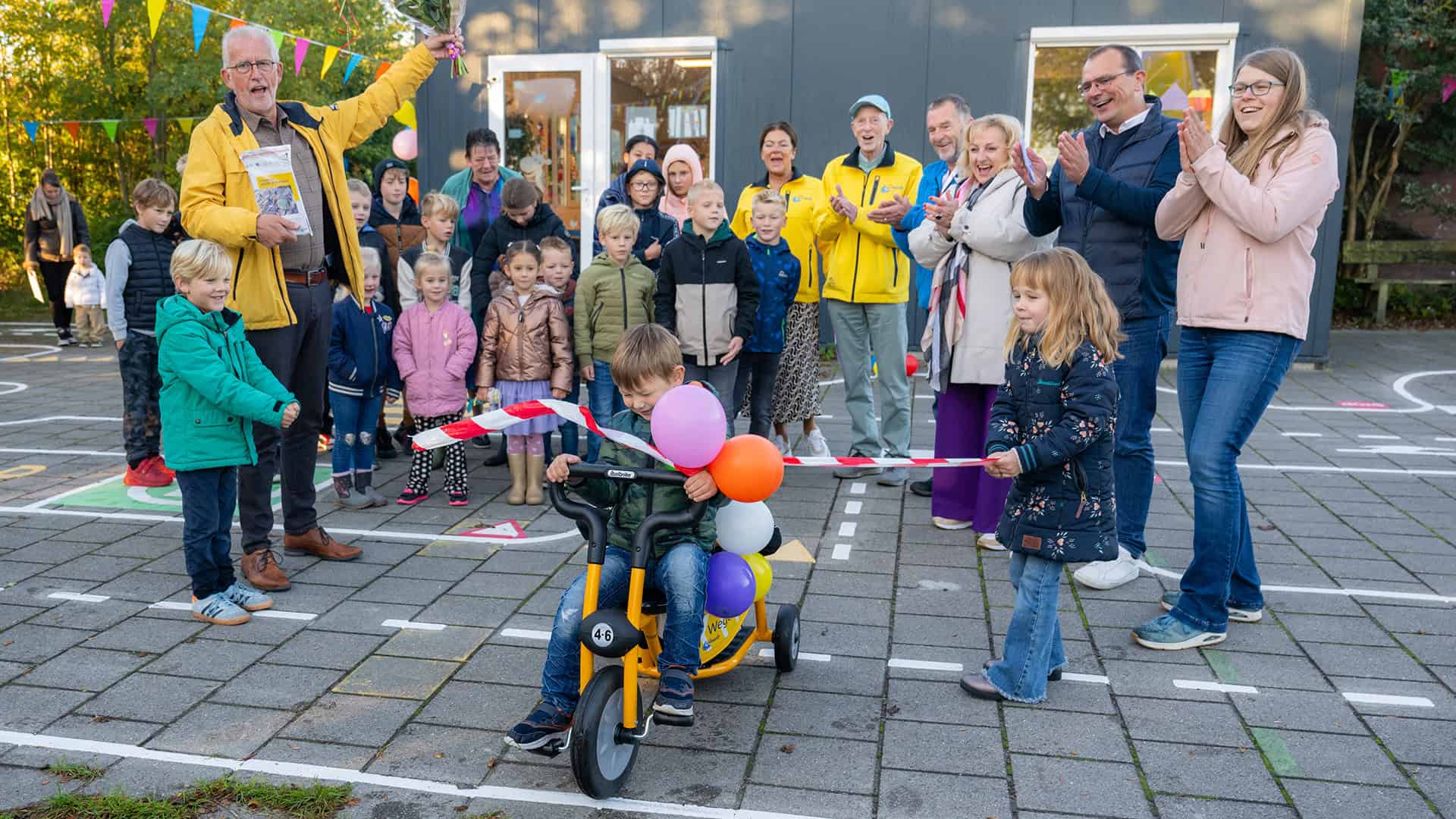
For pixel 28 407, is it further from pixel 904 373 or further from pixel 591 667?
pixel 591 667

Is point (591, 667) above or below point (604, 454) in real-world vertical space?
below

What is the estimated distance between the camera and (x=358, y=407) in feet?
20.2

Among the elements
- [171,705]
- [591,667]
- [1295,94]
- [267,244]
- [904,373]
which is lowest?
[171,705]

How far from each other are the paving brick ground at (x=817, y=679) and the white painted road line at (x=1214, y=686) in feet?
0.04

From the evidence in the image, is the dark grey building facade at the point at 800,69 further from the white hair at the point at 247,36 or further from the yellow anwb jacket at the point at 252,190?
the white hair at the point at 247,36

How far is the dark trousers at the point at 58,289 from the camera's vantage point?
13062mm

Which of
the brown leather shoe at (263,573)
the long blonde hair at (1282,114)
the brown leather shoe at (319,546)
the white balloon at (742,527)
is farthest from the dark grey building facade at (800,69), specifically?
the white balloon at (742,527)

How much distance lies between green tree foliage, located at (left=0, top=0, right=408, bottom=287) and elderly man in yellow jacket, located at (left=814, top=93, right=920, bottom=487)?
10676 millimetres

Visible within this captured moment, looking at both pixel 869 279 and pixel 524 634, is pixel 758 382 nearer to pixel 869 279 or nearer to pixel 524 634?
pixel 869 279

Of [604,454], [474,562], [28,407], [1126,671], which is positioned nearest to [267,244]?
[474,562]

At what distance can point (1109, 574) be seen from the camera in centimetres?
475

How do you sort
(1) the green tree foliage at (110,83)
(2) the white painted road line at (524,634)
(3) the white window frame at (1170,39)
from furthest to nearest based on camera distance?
(1) the green tree foliage at (110,83), (3) the white window frame at (1170,39), (2) the white painted road line at (524,634)

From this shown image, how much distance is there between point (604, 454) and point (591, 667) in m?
0.64

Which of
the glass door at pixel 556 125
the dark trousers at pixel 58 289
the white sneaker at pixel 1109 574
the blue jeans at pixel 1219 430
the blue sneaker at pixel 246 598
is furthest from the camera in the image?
the dark trousers at pixel 58 289
